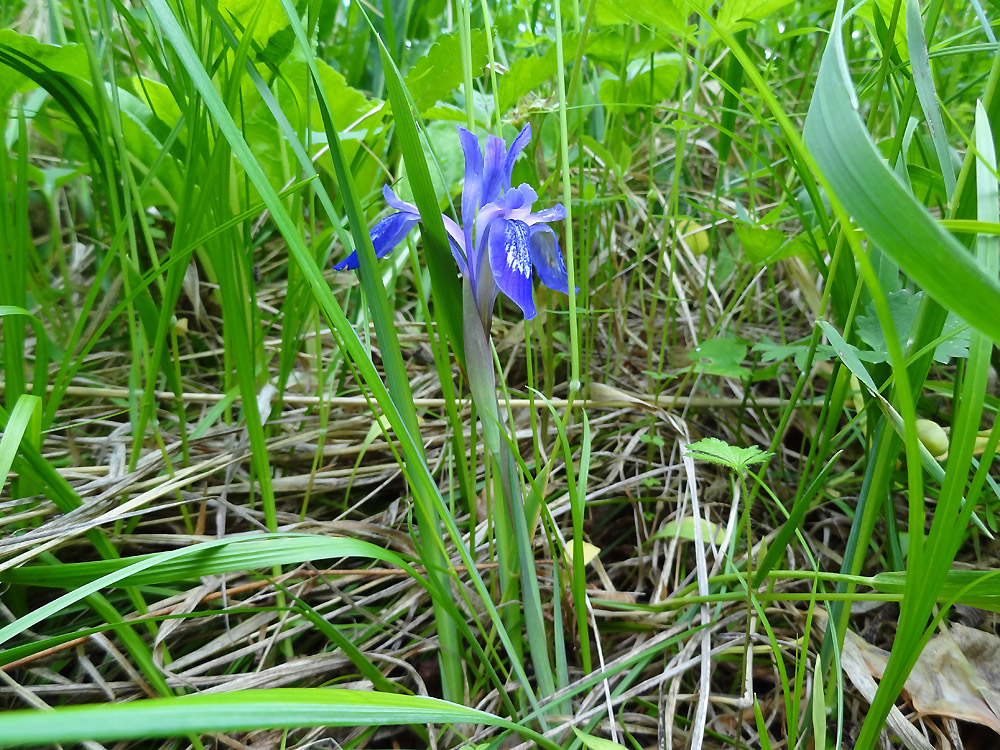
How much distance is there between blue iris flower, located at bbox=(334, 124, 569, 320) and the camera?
643mm

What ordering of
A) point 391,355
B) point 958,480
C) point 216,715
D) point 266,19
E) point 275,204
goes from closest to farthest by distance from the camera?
1. point 216,715
2. point 958,480
3. point 275,204
4. point 391,355
5. point 266,19

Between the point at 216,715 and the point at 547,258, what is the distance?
0.58 metres

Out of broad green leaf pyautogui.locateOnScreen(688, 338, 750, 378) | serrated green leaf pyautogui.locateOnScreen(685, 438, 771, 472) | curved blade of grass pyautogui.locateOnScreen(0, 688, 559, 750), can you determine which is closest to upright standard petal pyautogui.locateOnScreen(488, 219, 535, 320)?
serrated green leaf pyautogui.locateOnScreen(685, 438, 771, 472)

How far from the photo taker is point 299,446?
1143mm

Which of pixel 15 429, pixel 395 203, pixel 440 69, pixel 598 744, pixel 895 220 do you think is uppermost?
pixel 440 69

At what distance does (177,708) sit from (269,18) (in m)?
0.88

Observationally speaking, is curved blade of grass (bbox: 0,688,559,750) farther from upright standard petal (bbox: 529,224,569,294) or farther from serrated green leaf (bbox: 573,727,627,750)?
upright standard petal (bbox: 529,224,569,294)

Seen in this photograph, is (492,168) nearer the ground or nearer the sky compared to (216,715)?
nearer the sky

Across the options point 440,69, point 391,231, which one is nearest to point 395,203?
point 391,231

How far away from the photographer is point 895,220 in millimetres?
350

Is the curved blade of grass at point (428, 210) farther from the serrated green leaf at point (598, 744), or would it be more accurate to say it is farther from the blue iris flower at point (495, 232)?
the serrated green leaf at point (598, 744)

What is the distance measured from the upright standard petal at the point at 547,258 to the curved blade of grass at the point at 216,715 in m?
0.47

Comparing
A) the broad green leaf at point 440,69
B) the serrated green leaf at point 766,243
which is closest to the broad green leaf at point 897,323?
the serrated green leaf at point 766,243

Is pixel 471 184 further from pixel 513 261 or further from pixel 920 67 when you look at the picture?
pixel 920 67
